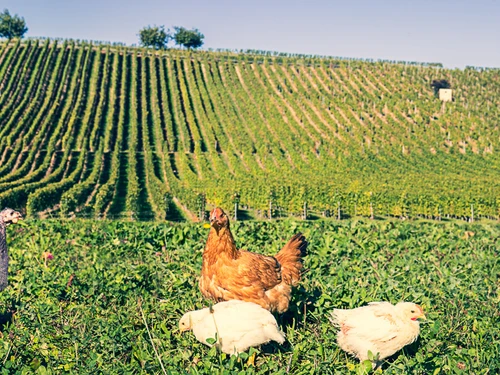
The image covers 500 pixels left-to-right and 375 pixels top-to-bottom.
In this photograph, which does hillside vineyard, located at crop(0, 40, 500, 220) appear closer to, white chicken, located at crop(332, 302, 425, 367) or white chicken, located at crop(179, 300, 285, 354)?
white chicken, located at crop(179, 300, 285, 354)

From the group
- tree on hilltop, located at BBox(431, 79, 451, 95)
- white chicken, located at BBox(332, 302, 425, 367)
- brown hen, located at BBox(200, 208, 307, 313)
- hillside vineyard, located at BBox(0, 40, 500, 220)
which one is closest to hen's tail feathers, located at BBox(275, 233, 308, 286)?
brown hen, located at BBox(200, 208, 307, 313)

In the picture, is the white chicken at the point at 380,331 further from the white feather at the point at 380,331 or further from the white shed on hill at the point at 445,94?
the white shed on hill at the point at 445,94

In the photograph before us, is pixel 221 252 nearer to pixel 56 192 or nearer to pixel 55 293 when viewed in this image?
pixel 55 293

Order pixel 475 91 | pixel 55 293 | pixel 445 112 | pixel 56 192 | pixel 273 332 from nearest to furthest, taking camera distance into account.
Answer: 1. pixel 273 332
2. pixel 55 293
3. pixel 56 192
4. pixel 445 112
5. pixel 475 91

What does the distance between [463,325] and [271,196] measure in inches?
1194

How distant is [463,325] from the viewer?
777 cm

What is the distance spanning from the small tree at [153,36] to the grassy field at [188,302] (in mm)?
98994

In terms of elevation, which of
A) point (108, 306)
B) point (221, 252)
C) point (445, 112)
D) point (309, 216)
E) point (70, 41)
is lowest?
point (309, 216)

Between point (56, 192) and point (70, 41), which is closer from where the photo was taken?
point (56, 192)

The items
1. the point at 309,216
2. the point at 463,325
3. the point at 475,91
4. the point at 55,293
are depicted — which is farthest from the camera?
the point at 475,91

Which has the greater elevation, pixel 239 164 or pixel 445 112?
pixel 445 112

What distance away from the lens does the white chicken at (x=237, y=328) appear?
20.3 feet

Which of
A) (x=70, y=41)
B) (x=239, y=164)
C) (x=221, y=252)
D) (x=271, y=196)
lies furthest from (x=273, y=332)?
(x=70, y=41)

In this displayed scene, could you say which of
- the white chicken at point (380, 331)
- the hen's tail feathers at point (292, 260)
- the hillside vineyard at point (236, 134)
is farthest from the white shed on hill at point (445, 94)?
the white chicken at point (380, 331)
